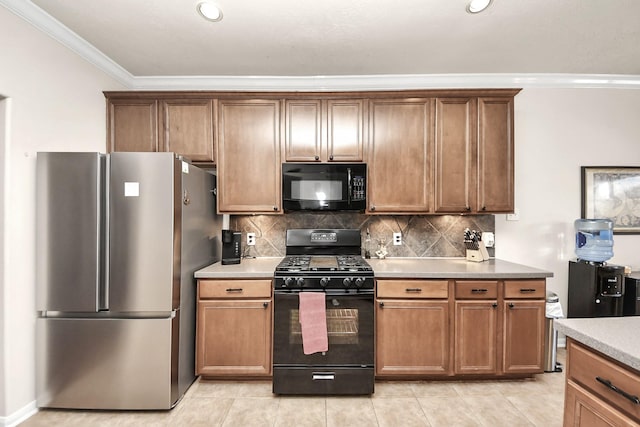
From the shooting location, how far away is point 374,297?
2.31m

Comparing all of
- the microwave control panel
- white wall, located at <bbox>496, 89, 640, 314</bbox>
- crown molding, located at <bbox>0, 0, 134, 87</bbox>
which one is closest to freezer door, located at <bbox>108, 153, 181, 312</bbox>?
crown molding, located at <bbox>0, 0, 134, 87</bbox>

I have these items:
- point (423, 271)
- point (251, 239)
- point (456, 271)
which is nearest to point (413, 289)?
point (423, 271)

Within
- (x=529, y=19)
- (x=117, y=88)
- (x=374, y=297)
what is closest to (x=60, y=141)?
(x=117, y=88)

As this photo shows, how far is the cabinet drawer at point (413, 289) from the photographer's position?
2324mm

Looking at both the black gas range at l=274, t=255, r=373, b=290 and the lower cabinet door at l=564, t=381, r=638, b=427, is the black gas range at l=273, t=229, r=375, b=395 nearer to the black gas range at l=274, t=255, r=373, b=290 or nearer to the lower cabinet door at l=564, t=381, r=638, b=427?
the black gas range at l=274, t=255, r=373, b=290

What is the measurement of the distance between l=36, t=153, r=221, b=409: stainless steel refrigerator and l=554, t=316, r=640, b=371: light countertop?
7.38 ft

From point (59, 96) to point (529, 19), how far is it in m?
3.56

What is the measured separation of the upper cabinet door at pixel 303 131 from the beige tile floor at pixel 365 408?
1975 mm

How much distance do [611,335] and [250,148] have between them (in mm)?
2578

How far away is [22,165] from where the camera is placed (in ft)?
6.50

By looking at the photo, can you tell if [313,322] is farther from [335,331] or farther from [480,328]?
[480,328]

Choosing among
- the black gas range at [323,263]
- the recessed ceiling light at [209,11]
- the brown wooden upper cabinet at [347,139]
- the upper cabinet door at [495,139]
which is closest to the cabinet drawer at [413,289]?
the black gas range at [323,263]

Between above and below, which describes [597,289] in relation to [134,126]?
below

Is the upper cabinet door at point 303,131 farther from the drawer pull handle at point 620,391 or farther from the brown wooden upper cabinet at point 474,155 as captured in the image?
the drawer pull handle at point 620,391
